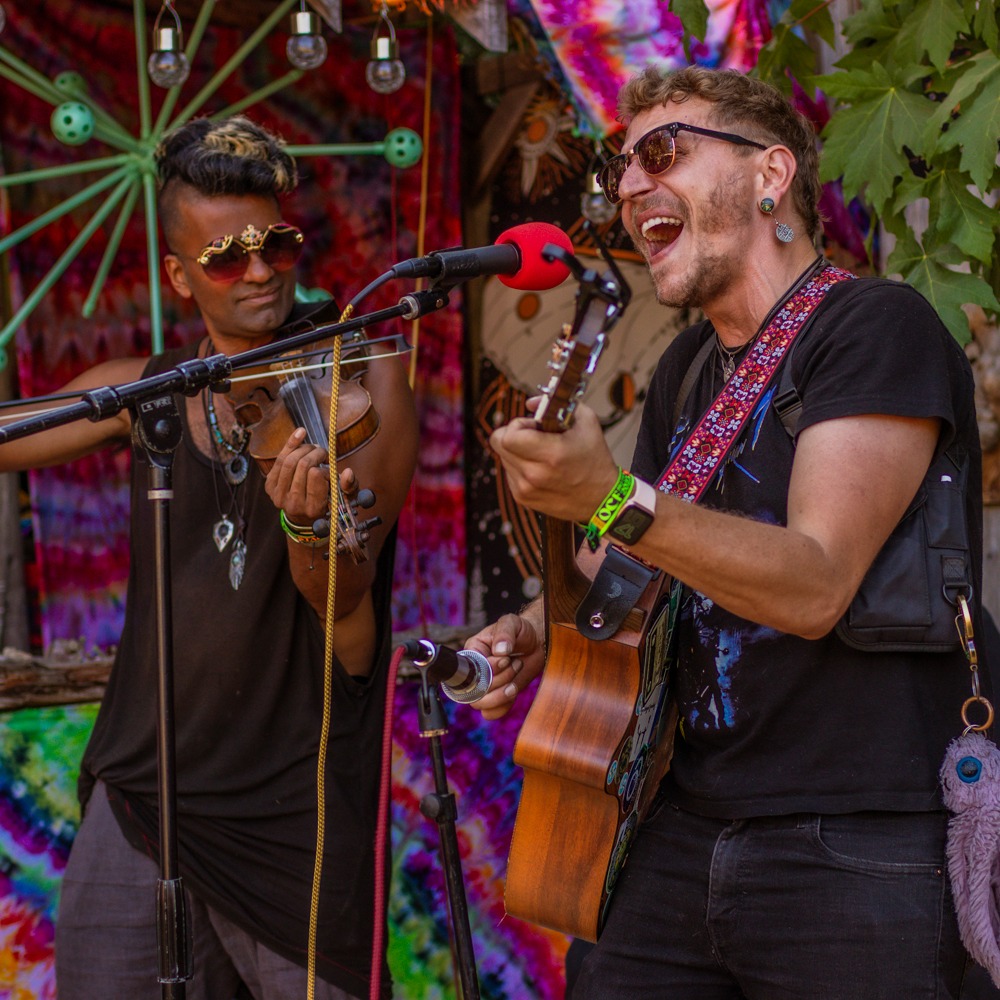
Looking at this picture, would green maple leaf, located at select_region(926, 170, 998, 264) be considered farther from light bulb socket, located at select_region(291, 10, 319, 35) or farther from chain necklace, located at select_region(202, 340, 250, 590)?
light bulb socket, located at select_region(291, 10, 319, 35)

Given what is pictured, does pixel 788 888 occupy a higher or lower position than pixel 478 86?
lower

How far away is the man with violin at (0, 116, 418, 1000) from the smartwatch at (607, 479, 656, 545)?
101 cm

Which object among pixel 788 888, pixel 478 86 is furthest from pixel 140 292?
pixel 788 888

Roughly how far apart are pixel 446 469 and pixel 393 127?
115cm

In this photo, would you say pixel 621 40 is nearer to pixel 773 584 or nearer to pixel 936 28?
pixel 936 28

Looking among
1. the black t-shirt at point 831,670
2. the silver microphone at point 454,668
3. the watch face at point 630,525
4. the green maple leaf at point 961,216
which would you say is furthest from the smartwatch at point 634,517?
the green maple leaf at point 961,216

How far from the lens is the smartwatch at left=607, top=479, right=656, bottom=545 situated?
1.55 metres

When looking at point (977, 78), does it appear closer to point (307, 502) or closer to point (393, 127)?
point (307, 502)

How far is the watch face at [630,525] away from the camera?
155 cm

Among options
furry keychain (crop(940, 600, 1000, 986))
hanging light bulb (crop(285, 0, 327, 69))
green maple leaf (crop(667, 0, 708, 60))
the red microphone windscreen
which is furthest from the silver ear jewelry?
hanging light bulb (crop(285, 0, 327, 69))

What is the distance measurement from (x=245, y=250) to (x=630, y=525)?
1.51 metres

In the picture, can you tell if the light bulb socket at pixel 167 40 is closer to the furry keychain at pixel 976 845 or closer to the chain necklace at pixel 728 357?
the chain necklace at pixel 728 357

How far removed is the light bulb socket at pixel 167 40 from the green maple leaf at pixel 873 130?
1743 millimetres

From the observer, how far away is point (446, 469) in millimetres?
4402
